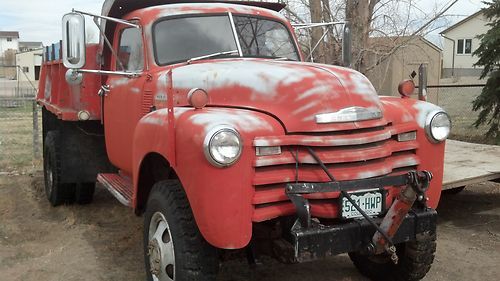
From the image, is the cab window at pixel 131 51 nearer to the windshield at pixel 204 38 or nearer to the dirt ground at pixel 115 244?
the windshield at pixel 204 38

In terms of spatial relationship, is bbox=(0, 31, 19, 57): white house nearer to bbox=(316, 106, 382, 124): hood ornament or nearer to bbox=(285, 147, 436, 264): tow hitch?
bbox=(316, 106, 382, 124): hood ornament

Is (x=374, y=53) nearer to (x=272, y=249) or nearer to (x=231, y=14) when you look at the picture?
(x=231, y=14)

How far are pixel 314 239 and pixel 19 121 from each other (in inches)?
653

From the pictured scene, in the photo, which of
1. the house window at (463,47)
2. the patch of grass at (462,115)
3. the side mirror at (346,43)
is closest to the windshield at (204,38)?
the side mirror at (346,43)

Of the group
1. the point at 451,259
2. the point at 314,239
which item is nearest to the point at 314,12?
the point at 451,259

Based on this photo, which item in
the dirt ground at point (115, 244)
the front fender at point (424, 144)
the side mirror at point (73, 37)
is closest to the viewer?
the front fender at point (424, 144)

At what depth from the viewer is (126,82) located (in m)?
5.07

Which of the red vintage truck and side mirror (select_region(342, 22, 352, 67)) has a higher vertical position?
side mirror (select_region(342, 22, 352, 67))

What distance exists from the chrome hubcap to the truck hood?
910 mm

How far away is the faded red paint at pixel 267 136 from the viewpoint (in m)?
3.17

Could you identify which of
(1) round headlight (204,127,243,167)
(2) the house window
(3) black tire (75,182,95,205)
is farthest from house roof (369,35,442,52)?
A: (2) the house window

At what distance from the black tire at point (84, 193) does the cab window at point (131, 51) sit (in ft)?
6.79

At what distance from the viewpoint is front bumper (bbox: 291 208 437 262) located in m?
3.17

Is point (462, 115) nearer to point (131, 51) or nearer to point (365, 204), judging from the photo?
point (131, 51)
